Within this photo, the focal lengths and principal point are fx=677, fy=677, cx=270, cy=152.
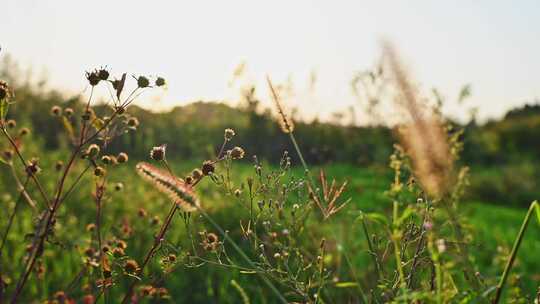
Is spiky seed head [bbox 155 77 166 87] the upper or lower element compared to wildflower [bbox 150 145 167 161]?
upper

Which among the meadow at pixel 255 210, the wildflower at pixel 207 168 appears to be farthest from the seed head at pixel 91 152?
the wildflower at pixel 207 168

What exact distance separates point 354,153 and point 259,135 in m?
1.89

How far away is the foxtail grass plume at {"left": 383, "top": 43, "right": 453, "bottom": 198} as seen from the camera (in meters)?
1.01

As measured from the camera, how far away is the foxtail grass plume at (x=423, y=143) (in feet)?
3.32

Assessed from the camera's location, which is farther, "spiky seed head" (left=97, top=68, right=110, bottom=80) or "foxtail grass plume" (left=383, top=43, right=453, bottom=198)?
Answer: "spiky seed head" (left=97, top=68, right=110, bottom=80)

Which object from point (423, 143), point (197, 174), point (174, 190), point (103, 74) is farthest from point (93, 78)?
point (423, 143)

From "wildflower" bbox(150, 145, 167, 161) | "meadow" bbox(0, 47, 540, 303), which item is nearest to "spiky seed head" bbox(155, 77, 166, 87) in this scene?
"meadow" bbox(0, 47, 540, 303)

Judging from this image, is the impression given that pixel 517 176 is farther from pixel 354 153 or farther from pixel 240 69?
pixel 240 69

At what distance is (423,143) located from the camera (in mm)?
1097

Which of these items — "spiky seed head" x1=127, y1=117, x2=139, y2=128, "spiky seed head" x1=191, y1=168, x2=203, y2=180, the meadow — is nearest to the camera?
the meadow

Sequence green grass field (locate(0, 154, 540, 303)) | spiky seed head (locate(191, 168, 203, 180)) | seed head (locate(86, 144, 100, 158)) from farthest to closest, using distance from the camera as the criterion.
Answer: green grass field (locate(0, 154, 540, 303))
seed head (locate(86, 144, 100, 158))
spiky seed head (locate(191, 168, 203, 180))

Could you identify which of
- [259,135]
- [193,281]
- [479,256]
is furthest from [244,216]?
[259,135]

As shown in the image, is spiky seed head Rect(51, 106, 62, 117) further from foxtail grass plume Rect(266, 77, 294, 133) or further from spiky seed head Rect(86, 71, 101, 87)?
foxtail grass plume Rect(266, 77, 294, 133)

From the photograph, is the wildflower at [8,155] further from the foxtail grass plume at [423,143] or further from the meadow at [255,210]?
the foxtail grass plume at [423,143]
